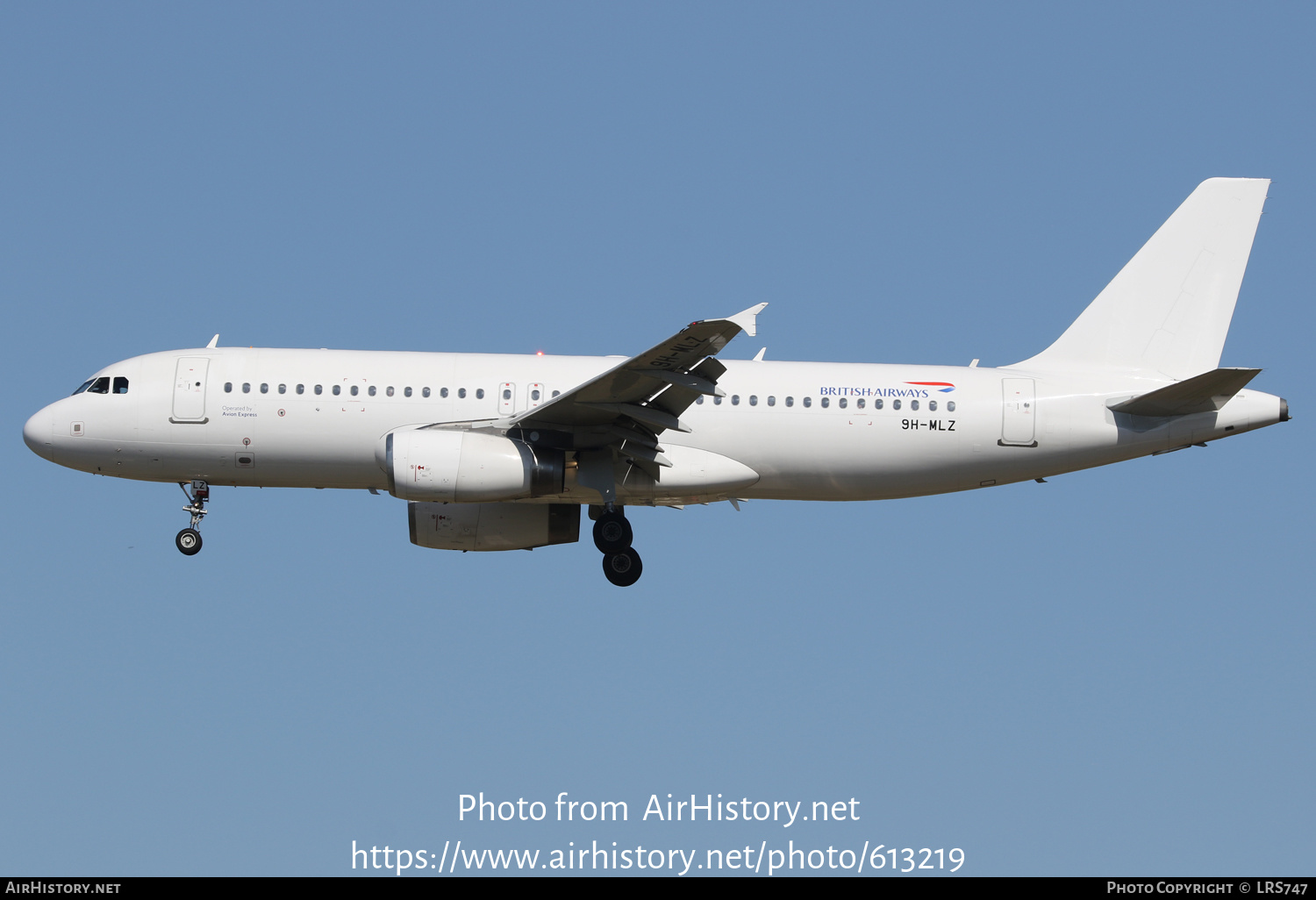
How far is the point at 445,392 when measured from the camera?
89.5 feet

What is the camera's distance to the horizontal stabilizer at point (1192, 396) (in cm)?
2628

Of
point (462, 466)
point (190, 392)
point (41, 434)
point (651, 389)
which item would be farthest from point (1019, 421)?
point (41, 434)

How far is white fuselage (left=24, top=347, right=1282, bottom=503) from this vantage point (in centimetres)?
2712

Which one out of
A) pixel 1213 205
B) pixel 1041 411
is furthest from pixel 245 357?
pixel 1213 205

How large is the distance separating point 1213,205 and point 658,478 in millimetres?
13219

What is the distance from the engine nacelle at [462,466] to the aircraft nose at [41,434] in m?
6.70

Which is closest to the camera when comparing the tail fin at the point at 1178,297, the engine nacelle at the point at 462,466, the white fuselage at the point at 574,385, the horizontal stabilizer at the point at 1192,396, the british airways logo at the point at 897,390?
the engine nacelle at the point at 462,466

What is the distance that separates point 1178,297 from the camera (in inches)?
1172

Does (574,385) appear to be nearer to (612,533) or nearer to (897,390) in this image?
(612,533)

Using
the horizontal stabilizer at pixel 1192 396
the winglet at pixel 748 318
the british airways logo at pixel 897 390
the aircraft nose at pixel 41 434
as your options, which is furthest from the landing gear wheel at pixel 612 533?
the aircraft nose at pixel 41 434

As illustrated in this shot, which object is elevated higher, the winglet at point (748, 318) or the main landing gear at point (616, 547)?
the winglet at point (748, 318)

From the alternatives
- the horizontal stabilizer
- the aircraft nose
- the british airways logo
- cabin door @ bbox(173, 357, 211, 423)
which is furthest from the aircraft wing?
the aircraft nose

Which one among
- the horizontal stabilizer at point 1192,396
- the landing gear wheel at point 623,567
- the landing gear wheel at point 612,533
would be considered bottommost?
the landing gear wheel at point 623,567

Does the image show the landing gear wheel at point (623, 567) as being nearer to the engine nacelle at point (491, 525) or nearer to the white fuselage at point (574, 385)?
the white fuselage at point (574, 385)
